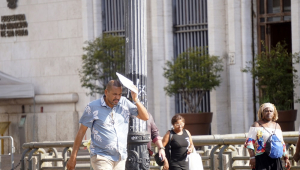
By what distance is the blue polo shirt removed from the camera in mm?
7227

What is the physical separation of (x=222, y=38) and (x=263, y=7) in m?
1.62

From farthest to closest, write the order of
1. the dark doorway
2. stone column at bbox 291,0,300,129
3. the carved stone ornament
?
1. the carved stone ornament
2. the dark doorway
3. stone column at bbox 291,0,300,129

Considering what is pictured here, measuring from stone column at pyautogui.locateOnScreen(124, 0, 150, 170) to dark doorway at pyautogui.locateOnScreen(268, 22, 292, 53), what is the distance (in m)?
12.2

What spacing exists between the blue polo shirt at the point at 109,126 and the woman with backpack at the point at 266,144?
6.05 ft

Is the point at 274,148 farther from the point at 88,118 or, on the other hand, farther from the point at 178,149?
the point at 88,118

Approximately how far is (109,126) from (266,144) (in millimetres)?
2225

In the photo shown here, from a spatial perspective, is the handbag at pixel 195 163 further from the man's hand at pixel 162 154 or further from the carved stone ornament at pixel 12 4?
the carved stone ornament at pixel 12 4

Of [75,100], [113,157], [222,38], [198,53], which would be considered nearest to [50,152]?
[113,157]

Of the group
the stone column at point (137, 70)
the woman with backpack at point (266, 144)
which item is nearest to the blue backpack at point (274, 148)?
the woman with backpack at point (266, 144)

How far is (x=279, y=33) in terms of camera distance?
66.5 feet

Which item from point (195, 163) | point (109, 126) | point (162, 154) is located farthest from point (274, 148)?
point (109, 126)

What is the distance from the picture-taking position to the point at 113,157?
7242 mm

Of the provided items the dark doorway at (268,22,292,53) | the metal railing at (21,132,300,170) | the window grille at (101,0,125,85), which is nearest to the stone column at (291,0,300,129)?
the dark doorway at (268,22,292,53)

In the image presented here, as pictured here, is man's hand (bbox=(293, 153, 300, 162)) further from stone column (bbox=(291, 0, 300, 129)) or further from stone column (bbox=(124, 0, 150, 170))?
stone column (bbox=(291, 0, 300, 129))
